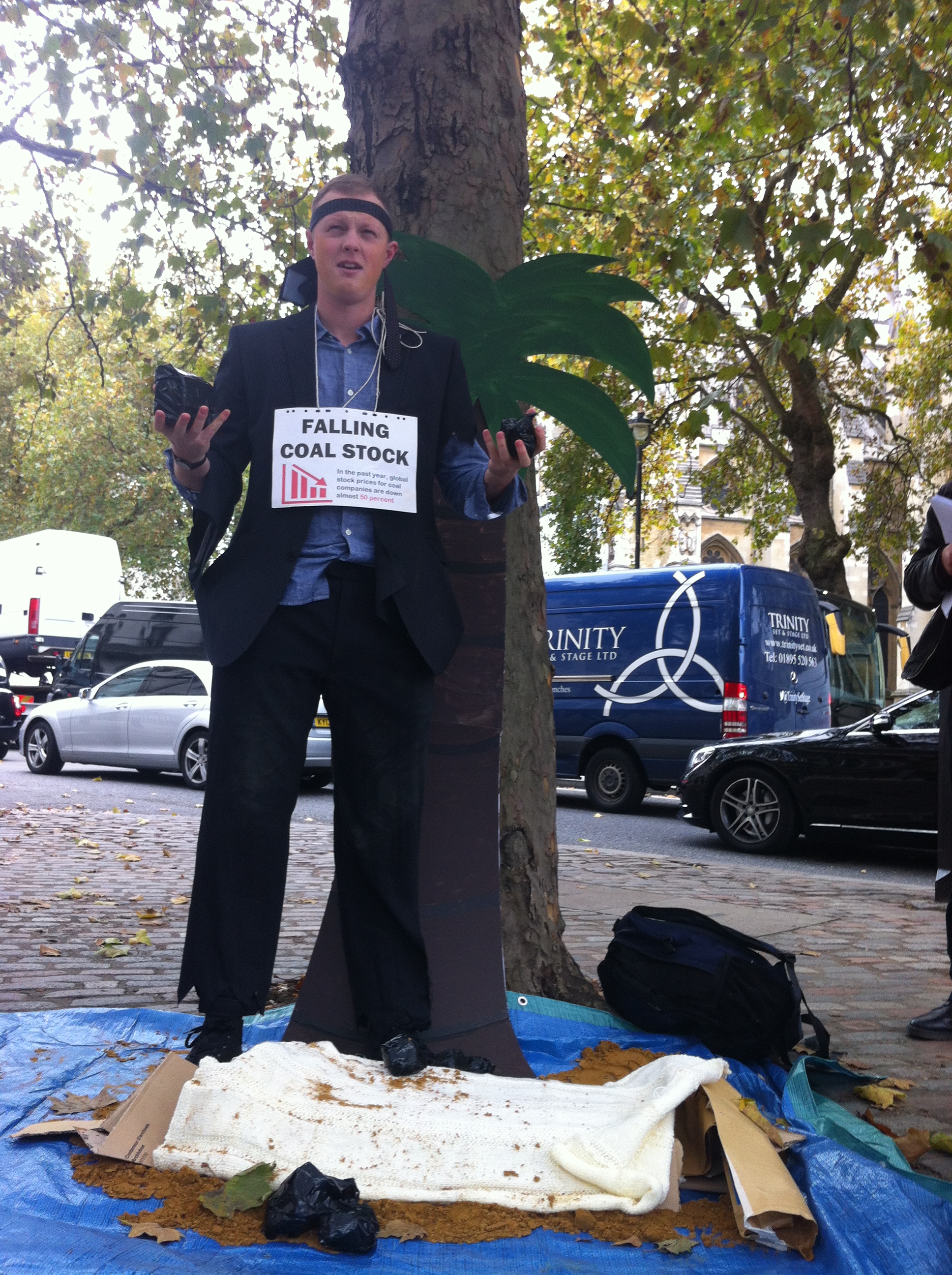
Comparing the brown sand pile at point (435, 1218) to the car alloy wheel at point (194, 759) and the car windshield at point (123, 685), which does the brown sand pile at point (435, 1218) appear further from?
the car windshield at point (123, 685)

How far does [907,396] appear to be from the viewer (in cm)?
2447

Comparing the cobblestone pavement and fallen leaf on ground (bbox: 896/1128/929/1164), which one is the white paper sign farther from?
the cobblestone pavement

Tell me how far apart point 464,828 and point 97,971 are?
7.21ft

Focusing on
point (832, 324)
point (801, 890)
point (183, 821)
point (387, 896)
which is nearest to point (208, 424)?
point (387, 896)

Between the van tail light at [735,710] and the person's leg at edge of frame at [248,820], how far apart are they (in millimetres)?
10632

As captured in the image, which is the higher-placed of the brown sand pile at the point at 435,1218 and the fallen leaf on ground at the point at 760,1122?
the fallen leaf on ground at the point at 760,1122

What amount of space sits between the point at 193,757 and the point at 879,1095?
40.6 ft

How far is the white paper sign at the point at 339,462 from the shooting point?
319cm

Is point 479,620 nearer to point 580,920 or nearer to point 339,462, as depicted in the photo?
point 339,462

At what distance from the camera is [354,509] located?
128 inches

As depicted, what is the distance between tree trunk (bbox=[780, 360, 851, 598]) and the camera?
62.5 ft

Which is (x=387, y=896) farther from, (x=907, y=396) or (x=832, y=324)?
(x=907, y=396)

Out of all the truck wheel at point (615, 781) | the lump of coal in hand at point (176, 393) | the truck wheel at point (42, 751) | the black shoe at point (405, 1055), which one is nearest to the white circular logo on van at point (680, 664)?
the truck wheel at point (615, 781)

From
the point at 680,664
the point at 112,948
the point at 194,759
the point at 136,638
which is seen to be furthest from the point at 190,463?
the point at 136,638
